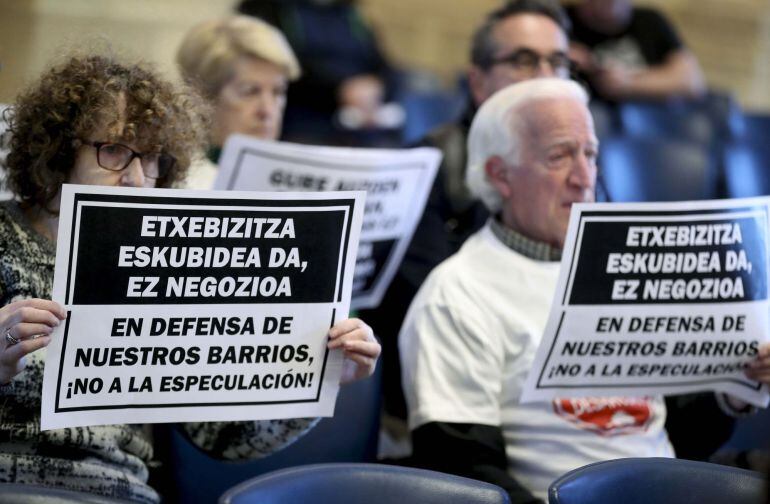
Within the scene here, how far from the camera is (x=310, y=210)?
7.18 ft

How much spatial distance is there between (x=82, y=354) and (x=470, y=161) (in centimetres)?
128

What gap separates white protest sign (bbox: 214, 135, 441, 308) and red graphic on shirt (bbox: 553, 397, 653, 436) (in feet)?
2.57

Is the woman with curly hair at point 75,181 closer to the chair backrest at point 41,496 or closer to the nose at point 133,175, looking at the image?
the nose at point 133,175

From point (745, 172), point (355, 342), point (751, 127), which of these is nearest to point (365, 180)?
point (355, 342)

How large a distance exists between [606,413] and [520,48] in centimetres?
155

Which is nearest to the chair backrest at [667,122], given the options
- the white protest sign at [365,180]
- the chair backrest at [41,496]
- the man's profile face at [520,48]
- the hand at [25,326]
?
the man's profile face at [520,48]

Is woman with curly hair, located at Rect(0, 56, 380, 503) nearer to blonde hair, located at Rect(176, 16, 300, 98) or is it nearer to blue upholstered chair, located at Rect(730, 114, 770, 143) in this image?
blonde hair, located at Rect(176, 16, 300, 98)

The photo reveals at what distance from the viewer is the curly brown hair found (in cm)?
223

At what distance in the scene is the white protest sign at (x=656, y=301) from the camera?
2461 mm

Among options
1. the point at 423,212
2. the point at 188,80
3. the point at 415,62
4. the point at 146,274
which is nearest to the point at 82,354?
the point at 146,274

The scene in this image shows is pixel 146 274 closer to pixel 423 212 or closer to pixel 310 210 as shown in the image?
pixel 310 210

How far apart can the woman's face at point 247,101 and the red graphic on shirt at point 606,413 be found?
4.93 ft

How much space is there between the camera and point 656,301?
8.29ft

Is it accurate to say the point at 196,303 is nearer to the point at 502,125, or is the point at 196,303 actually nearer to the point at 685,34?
the point at 502,125
